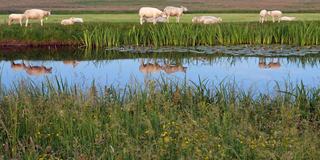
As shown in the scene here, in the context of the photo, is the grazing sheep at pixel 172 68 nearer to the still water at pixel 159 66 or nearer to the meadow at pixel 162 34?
the still water at pixel 159 66

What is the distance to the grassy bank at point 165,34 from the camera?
22.5m

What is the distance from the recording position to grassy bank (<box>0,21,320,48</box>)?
22.5m

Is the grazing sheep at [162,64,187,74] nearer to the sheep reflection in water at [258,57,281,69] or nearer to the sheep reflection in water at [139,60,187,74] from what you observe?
the sheep reflection in water at [139,60,187,74]

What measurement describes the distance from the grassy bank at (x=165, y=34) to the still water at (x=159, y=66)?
167 cm

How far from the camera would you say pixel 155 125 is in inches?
299

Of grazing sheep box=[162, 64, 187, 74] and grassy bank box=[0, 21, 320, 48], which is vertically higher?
grassy bank box=[0, 21, 320, 48]

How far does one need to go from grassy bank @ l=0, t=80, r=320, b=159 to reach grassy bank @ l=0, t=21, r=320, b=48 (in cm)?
1277

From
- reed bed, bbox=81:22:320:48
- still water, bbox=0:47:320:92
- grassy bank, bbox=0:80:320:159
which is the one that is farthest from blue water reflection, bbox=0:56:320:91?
grassy bank, bbox=0:80:320:159

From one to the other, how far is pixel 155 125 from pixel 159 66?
1005 centimetres

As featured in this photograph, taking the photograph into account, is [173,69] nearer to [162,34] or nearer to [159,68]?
[159,68]

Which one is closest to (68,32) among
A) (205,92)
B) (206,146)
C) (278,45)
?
(278,45)

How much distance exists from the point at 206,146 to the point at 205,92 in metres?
3.91

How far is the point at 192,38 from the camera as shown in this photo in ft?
74.3

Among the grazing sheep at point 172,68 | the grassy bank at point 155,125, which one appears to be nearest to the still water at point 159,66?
the grazing sheep at point 172,68
